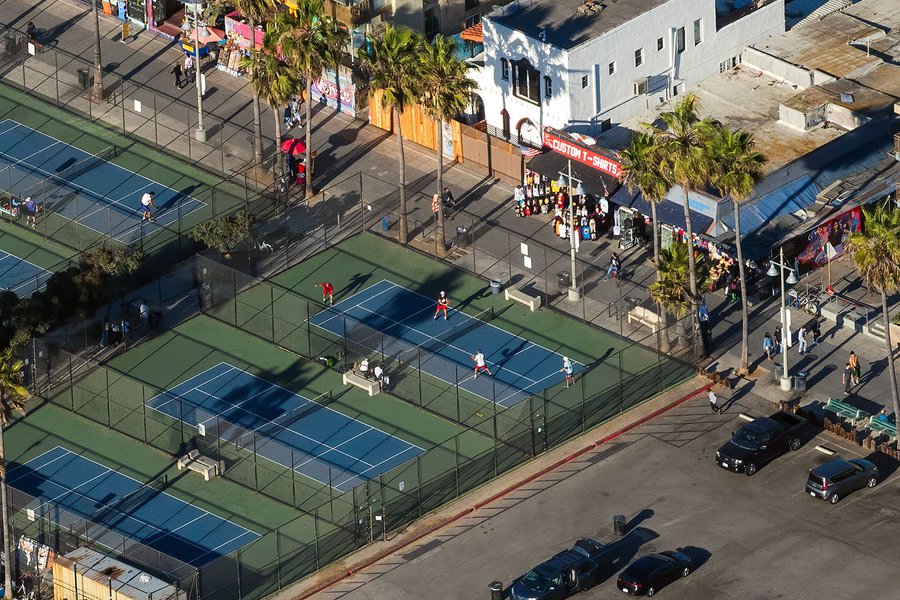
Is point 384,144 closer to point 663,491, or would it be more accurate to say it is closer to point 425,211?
point 425,211

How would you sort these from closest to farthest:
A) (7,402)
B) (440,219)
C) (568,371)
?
(7,402) < (568,371) < (440,219)

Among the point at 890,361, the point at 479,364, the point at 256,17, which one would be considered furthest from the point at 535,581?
the point at 256,17

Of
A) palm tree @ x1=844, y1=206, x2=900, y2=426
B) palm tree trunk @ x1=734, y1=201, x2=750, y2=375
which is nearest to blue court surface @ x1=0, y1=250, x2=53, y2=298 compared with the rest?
palm tree trunk @ x1=734, y1=201, x2=750, y2=375

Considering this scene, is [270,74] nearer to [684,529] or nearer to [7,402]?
[7,402]

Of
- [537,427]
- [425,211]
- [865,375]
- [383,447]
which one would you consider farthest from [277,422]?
[865,375]

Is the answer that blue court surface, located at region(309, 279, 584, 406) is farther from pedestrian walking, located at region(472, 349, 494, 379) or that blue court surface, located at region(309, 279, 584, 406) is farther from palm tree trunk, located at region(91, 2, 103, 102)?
palm tree trunk, located at region(91, 2, 103, 102)
